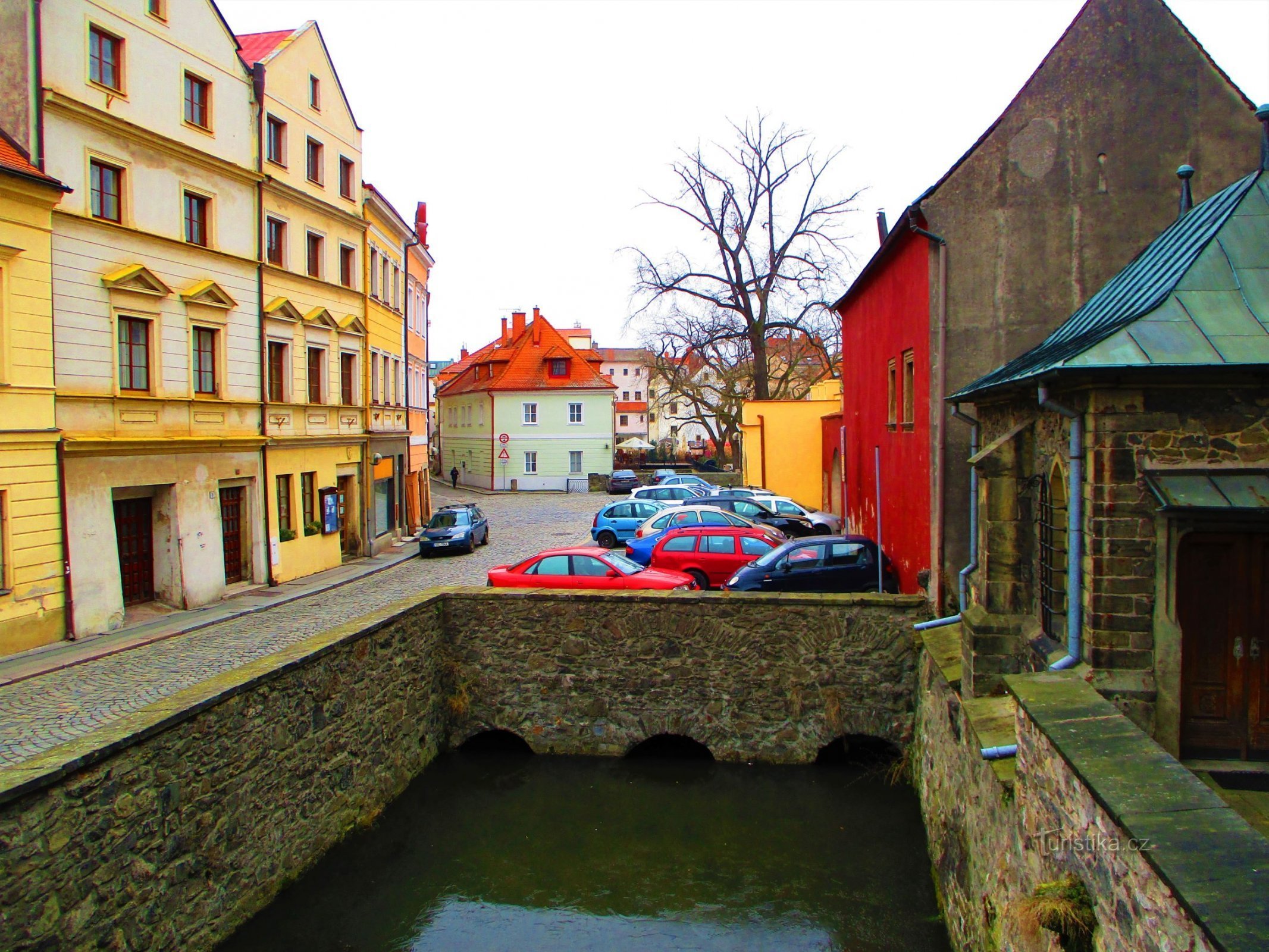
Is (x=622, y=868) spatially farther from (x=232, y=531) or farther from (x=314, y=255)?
(x=314, y=255)

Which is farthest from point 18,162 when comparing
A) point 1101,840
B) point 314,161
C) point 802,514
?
Answer: point 802,514

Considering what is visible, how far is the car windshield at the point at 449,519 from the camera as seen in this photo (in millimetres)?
27031

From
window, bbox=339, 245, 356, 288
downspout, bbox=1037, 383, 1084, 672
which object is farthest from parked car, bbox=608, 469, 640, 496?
downspout, bbox=1037, 383, 1084, 672

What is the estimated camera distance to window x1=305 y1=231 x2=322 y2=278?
24.1 meters

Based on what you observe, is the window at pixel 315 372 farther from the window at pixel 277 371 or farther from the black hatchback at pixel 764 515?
the black hatchback at pixel 764 515

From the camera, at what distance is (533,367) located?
53750 mm

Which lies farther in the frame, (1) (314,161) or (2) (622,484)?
(2) (622,484)

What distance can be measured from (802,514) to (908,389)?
9.91 meters

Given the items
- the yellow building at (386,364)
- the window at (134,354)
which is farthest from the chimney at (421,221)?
the window at (134,354)

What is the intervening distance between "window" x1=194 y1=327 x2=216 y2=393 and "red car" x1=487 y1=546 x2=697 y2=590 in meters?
8.11

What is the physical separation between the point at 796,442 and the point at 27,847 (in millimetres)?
31748

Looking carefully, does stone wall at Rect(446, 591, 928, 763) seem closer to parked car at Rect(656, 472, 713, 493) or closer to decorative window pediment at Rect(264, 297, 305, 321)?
decorative window pediment at Rect(264, 297, 305, 321)

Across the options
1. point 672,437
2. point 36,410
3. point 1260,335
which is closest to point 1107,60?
point 1260,335

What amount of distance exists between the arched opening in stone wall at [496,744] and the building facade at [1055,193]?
286 inches
